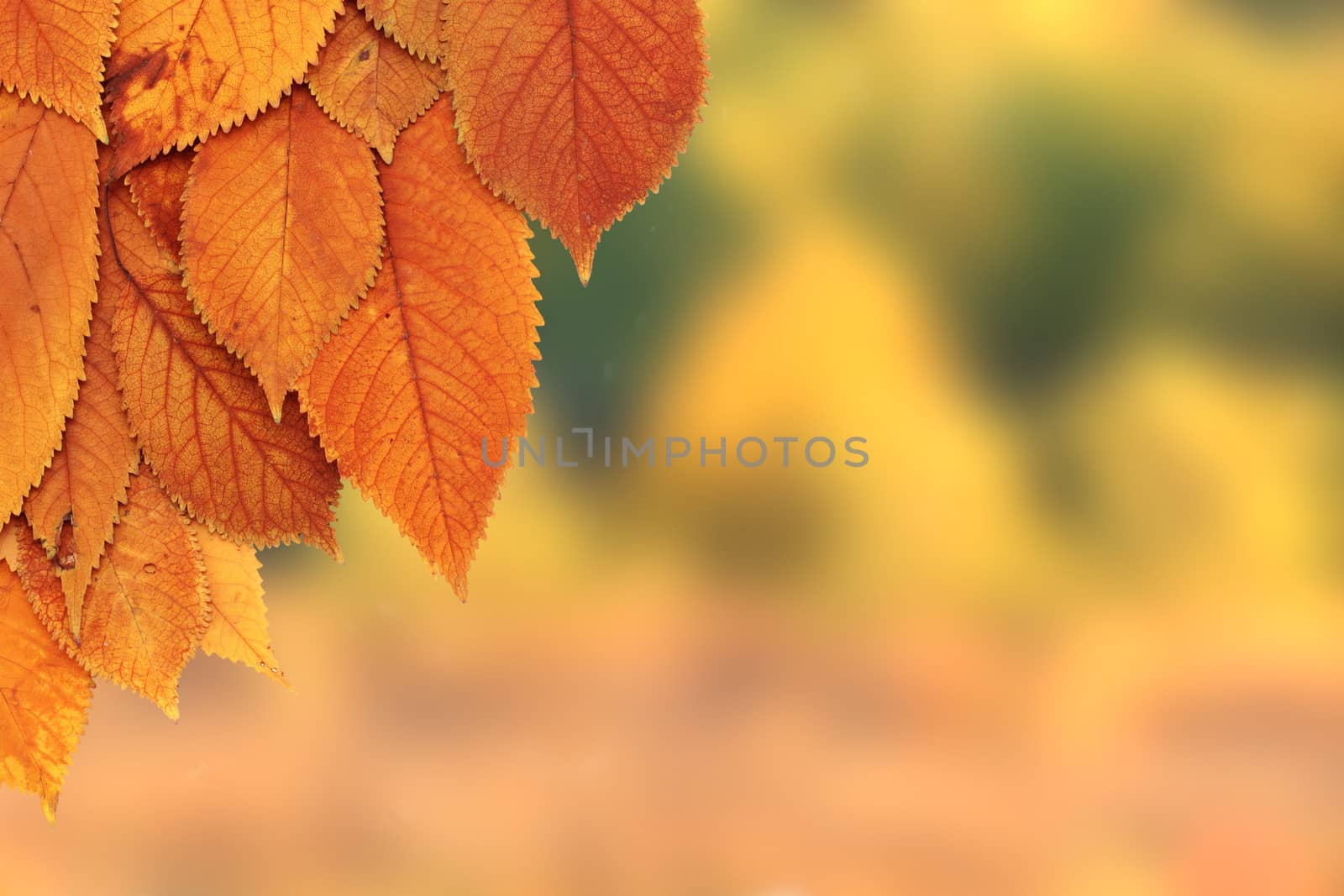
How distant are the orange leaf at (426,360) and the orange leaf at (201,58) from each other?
35 millimetres

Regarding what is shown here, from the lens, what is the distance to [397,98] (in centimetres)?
27

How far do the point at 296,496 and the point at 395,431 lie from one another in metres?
0.04

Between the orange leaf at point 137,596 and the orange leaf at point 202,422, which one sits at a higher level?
the orange leaf at point 202,422

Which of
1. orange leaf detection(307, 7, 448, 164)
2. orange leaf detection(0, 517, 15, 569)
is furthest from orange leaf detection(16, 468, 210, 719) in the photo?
orange leaf detection(307, 7, 448, 164)

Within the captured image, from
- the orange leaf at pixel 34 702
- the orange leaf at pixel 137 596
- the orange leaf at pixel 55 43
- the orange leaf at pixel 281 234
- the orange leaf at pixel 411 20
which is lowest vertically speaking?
the orange leaf at pixel 34 702

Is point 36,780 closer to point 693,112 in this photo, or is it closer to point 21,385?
point 21,385

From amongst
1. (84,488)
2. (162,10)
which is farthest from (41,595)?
(162,10)

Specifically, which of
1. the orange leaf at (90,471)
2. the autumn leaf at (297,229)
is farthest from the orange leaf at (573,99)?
the orange leaf at (90,471)

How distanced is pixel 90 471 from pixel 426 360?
0.31ft

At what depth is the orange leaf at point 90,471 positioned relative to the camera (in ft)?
0.91

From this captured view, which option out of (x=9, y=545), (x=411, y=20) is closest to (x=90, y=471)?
(x=9, y=545)

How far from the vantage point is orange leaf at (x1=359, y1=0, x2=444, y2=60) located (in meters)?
0.27

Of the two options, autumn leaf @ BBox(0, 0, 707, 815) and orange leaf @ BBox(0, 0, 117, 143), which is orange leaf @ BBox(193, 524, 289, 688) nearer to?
autumn leaf @ BBox(0, 0, 707, 815)

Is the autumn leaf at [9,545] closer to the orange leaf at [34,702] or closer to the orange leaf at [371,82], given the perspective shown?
the orange leaf at [34,702]
